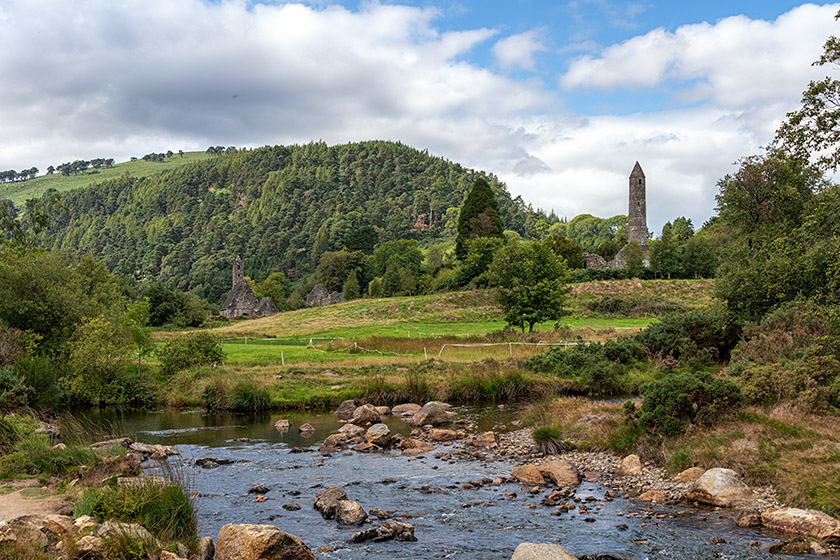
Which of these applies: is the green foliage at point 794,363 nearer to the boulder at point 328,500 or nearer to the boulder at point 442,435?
the boulder at point 442,435

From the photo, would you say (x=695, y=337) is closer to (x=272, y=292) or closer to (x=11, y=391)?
(x=11, y=391)

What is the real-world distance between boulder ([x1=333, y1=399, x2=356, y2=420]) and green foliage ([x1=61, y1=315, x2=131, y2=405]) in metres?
11.7

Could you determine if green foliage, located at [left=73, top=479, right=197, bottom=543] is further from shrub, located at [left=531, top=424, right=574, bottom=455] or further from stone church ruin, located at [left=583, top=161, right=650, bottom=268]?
stone church ruin, located at [left=583, top=161, right=650, bottom=268]

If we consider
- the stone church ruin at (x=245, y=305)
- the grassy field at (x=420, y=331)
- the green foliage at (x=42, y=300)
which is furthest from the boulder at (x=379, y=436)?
the stone church ruin at (x=245, y=305)

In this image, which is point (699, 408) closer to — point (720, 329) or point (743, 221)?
point (720, 329)

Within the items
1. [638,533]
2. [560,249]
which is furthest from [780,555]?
[560,249]

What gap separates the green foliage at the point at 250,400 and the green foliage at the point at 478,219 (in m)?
71.1

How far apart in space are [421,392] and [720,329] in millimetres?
15566

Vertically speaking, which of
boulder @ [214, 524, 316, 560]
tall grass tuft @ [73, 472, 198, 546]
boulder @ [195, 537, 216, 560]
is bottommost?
boulder @ [195, 537, 216, 560]

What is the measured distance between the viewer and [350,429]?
24.6m

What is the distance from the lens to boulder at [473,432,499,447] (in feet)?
71.4

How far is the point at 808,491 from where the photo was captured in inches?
537

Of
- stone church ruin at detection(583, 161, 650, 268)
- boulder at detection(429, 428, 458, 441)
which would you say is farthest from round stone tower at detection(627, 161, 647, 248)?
boulder at detection(429, 428, 458, 441)

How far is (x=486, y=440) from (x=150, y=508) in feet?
41.4
